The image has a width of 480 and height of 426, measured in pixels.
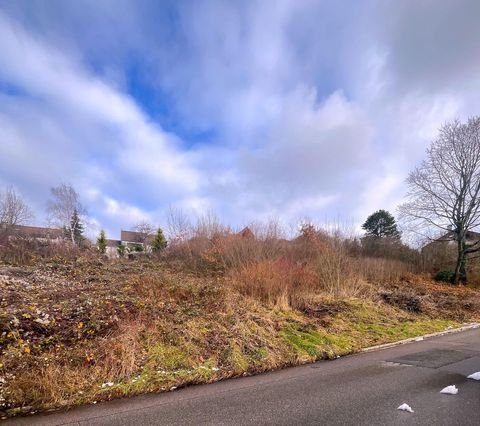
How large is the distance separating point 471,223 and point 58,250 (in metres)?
28.2

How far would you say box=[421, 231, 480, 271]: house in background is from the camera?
2553 centimetres

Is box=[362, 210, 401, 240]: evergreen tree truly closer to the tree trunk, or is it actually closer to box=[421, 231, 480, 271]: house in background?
box=[421, 231, 480, 271]: house in background

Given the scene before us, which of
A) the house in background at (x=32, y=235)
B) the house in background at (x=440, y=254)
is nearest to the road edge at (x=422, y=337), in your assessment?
the house in background at (x=32, y=235)

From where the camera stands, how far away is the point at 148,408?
13.1ft

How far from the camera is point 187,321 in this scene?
22.4 ft

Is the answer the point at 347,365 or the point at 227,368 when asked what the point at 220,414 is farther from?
the point at 347,365

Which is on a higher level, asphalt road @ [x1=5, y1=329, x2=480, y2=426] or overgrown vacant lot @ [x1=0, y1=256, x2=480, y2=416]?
overgrown vacant lot @ [x1=0, y1=256, x2=480, y2=416]

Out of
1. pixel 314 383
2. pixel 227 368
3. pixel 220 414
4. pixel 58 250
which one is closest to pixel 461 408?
pixel 314 383

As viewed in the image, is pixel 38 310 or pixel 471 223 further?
pixel 471 223

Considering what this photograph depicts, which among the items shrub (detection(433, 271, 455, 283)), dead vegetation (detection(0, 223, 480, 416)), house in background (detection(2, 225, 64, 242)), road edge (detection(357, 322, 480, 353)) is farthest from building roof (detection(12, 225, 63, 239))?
shrub (detection(433, 271, 455, 283))

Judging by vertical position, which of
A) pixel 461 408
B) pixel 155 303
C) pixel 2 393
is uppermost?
pixel 155 303

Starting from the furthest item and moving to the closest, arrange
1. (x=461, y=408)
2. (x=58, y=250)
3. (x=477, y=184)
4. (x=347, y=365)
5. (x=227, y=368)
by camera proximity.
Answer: (x=477, y=184) < (x=58, y=250) < (x=347, y=365) < (x=227, y=368) < (x=461, y=408)

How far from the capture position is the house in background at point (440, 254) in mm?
25531

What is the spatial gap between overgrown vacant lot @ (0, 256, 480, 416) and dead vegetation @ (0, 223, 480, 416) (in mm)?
22
